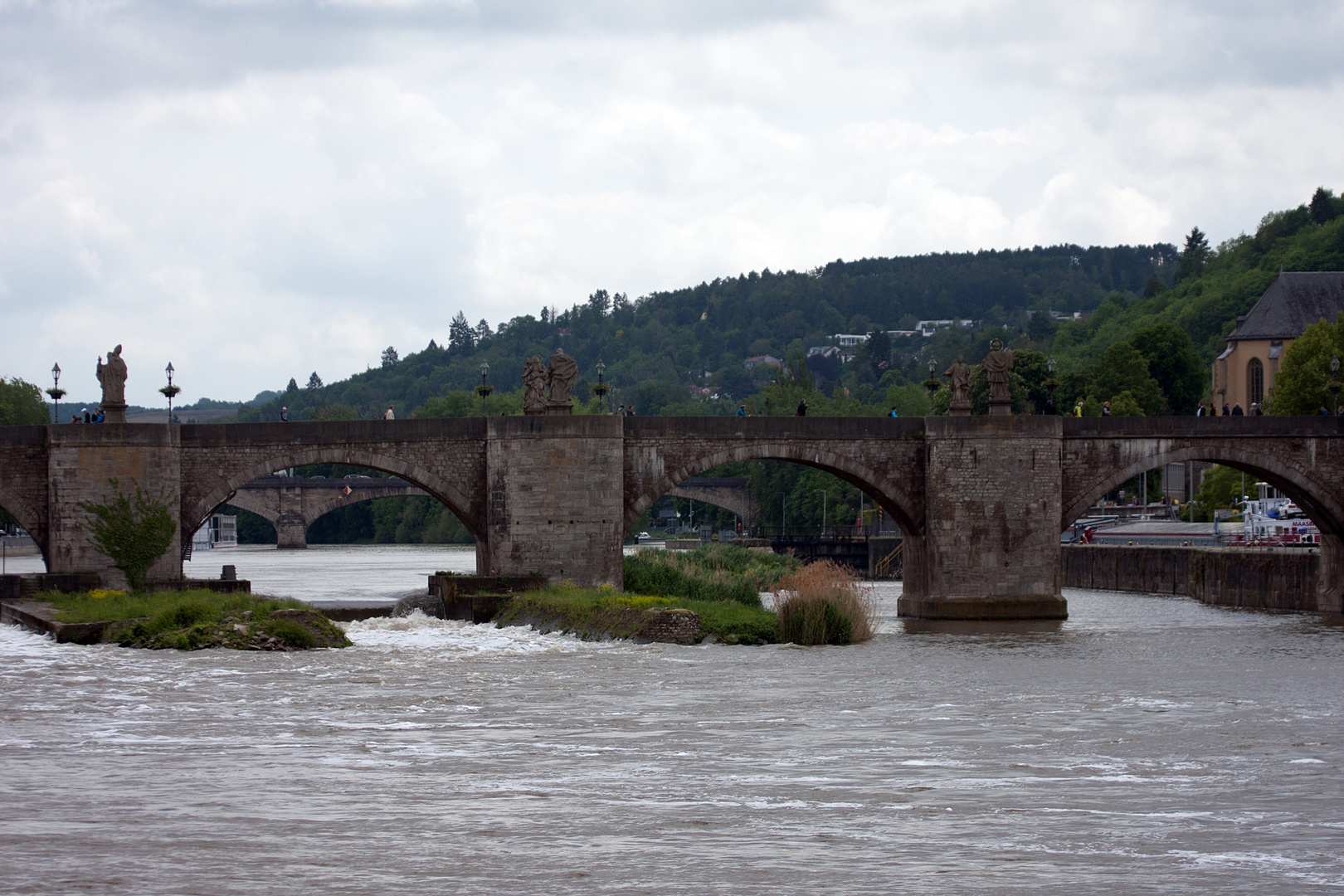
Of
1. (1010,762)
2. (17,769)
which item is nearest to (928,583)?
(1010,762)

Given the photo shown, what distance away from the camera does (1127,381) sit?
277ft

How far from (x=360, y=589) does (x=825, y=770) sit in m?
39.9

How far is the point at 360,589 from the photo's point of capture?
54844 millimetres

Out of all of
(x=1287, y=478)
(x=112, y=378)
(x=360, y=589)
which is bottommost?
(x=360, y=589)

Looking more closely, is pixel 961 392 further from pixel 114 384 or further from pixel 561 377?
pixel 114 384

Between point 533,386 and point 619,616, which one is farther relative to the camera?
point 533,386

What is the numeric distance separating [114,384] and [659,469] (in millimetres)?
13312

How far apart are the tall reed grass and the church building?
61.6m

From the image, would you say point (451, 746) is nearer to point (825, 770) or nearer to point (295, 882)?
point (825, 770)

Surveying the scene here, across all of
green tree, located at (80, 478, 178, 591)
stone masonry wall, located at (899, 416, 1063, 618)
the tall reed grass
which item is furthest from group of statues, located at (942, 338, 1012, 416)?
green tree, located at (80, 478, 178, 591)

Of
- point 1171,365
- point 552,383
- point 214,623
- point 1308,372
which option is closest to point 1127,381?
point 1171,365

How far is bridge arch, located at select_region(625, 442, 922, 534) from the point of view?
3950 cm

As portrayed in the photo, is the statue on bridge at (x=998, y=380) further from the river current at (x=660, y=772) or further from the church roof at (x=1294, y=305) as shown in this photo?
the church roof at (x=1294, y=305)

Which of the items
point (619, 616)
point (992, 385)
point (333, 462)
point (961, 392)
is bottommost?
point (619, 616)
